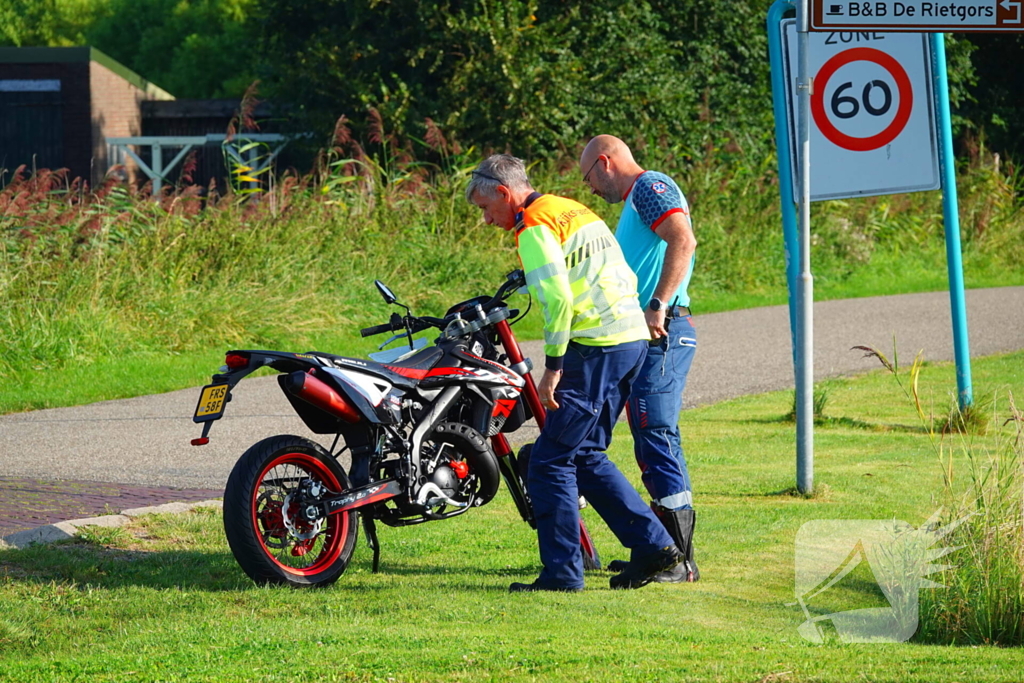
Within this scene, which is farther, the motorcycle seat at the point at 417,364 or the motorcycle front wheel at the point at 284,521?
the motorcycle seat at the point at 417,364

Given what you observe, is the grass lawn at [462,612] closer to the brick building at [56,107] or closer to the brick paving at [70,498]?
the brick paving at [70,498]

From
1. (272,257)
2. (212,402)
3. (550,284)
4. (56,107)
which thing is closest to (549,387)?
(550,284)

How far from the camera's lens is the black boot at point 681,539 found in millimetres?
5801

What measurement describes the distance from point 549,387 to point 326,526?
1.14 metres

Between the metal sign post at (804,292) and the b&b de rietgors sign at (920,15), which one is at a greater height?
the b&b de rietgors sign at (920,15)

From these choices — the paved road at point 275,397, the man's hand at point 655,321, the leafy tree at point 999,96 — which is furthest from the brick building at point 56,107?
the man's hand at point 655,321

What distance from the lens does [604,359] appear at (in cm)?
540

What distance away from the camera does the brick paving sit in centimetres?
691

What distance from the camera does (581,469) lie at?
5.57 metres

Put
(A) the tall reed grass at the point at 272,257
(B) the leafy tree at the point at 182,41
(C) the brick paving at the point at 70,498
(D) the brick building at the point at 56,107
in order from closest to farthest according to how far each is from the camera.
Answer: (C) the brick paving at the point at 70,498 → (A) the tall reed grass at the point at 272,257 → (D) the brick building at the point at 56,107 → (B) the leafy tree at the point at 182,41

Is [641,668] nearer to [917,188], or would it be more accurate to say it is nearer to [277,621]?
[277,621]

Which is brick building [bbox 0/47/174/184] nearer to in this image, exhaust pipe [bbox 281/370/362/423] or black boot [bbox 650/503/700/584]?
exhaust pipe [bbox 281/370/362/423]

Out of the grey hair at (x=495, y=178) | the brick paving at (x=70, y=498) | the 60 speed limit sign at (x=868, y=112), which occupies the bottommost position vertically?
the brick paving at (x=70, y=498)

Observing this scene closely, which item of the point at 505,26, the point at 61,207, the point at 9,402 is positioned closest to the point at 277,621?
the point at 9,402
